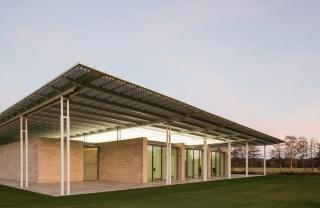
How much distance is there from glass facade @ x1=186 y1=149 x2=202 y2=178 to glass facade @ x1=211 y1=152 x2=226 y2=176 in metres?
3.05

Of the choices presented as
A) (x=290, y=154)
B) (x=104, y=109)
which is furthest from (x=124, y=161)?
(x=290, y=154)

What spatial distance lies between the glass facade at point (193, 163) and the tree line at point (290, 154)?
40.7 meters

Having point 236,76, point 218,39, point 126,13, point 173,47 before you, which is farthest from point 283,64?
point 126,13

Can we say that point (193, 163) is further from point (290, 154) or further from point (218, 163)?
point (290, 154)

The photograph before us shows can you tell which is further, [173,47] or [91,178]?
[91,178]

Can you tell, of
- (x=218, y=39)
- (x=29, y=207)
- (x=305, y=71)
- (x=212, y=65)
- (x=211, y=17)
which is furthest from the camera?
(x=212, y=65)

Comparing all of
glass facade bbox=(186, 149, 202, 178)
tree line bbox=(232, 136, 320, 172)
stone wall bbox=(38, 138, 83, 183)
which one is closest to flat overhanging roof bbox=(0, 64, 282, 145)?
stone wall bbox=(38, 138, 83, 183)

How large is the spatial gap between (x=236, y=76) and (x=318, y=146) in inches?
2377

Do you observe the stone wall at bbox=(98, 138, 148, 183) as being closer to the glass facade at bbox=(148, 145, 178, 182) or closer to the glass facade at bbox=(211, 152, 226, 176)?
the glass facade at bbox=(148, 145, 178, 182)

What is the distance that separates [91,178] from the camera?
33000 mm

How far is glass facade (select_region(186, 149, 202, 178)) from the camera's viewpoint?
127 feet

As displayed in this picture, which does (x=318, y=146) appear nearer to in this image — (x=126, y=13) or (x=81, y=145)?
(x=81, y=145)

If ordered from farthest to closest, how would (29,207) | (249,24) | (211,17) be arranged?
(249,24) < (211,17) < (29,207)

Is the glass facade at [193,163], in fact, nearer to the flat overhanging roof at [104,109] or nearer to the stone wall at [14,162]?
the flat overhanging roof at [104,109]
